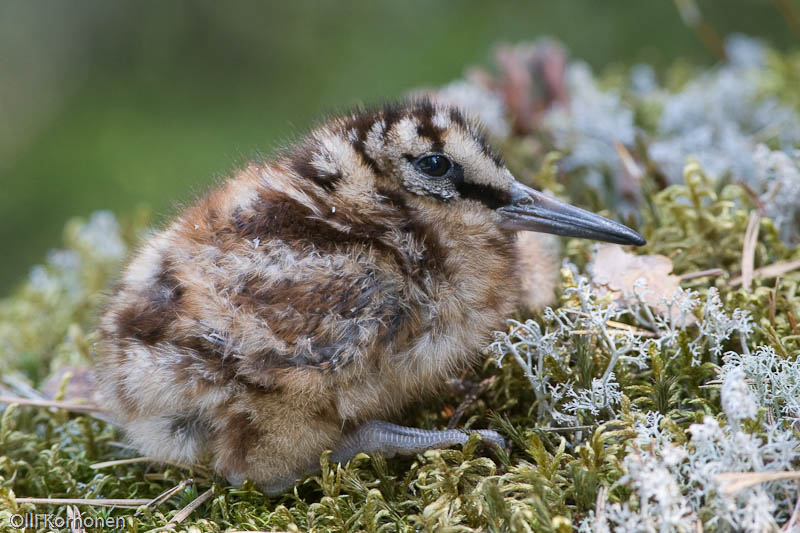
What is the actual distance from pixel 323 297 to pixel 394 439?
37 cm

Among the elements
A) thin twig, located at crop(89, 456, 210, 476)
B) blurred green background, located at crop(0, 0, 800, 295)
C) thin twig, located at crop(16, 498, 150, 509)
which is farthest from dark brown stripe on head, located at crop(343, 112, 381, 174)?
blurred green background, located at crop(0, 0, 800, 295)

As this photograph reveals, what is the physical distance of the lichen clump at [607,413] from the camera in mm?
1396

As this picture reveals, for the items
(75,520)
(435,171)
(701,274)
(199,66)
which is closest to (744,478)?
(701,274)

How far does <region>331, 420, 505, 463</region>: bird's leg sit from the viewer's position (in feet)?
5.69

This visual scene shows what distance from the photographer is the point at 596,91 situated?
12.0 ft

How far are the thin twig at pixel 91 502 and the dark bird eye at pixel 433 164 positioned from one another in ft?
3.38

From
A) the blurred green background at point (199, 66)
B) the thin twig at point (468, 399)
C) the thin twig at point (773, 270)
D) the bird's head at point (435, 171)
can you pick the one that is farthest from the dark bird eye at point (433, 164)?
the blurred green background at point (199, 66)

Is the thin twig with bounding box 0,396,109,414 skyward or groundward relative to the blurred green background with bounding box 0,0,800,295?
groundward

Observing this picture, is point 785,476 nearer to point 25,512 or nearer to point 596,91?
point 25,512

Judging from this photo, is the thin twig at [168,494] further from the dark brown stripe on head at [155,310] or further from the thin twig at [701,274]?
the thin twig at [701,274]

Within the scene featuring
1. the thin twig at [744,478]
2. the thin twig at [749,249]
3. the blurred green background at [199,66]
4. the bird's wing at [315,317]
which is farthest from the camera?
the blurred green background at [199,66]

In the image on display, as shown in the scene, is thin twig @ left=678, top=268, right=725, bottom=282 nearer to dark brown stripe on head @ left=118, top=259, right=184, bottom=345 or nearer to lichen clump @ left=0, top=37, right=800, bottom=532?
lichen clump @ left=0, top=37, right=800, bottom=532

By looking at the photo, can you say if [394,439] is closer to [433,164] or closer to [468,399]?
[468,399]

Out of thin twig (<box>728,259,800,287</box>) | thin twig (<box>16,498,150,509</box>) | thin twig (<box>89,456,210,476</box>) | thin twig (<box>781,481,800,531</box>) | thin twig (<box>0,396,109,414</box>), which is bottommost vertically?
thin twig (<box>781,481,800,531</box>)
